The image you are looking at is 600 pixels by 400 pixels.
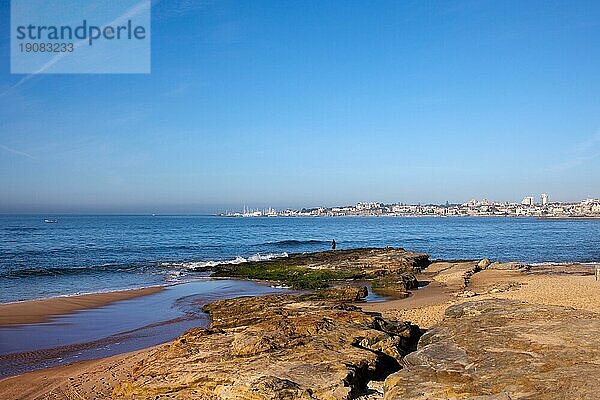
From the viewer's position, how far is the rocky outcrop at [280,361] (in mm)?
7629

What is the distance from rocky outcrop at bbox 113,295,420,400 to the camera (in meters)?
7.63

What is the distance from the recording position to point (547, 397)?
18.7 ft

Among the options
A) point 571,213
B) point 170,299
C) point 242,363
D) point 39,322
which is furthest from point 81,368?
point 571,213

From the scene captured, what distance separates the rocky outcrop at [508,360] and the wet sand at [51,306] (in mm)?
14311

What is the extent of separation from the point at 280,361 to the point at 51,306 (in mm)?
14932

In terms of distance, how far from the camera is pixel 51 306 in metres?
19.9

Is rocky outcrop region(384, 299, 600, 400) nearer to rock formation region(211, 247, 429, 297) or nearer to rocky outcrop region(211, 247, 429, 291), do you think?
rock formation region(211, 247, 429, 297)

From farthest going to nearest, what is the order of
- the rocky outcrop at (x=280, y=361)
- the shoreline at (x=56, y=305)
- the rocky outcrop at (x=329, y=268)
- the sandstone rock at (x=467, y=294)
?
the rocky outcrop at (x=329, y=268) → the sandstone rock at (x=467, y=294) → the shoreline at (x=56, y=305) → the rocky outcrop at (x=280, y=361)

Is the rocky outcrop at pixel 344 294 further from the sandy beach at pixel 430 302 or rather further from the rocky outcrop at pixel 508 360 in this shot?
the rocky outcrop at pixel 508 360

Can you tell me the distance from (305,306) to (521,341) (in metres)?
6.57

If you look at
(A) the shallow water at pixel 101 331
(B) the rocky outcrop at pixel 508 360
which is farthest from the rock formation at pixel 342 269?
(B) the rocky outcrop at pixel 508 360

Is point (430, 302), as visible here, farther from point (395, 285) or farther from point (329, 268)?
point (329, 268)

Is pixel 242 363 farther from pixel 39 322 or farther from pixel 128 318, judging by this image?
pixel 39 322

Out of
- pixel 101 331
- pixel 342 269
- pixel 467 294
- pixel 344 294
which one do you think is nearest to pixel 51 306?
pixel 101 331
